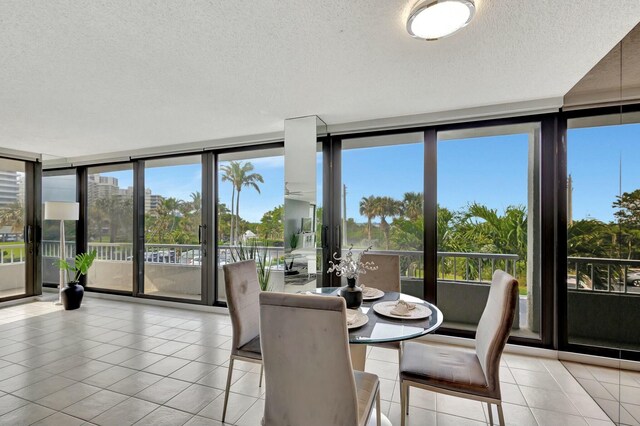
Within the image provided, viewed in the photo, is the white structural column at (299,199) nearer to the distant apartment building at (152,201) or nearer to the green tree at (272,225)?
the green tree at (272,225)

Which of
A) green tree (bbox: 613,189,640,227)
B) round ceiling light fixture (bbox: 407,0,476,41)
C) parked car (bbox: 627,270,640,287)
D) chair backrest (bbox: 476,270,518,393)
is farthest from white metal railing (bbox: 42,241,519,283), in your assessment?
round ceiling light fixture (bbox: 407,0,476,41)

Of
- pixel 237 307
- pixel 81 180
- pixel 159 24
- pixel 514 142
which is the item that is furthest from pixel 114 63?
pixel 81 180

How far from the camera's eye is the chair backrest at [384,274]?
9.54ft

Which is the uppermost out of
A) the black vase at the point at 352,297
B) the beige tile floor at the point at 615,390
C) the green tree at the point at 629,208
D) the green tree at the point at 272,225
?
the green tree at the point at 629,208

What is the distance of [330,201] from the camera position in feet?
12.7

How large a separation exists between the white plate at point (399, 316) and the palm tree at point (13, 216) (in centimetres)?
620

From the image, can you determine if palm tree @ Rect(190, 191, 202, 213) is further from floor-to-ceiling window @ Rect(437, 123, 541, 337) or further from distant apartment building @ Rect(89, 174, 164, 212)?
floor-to-ceiling window @ Rect(437, 123, 541, 337)

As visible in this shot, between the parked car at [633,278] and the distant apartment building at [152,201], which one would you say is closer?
the parked car at [633,278]

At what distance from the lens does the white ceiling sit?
1.70 meters

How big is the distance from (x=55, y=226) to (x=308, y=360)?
22.2 ft

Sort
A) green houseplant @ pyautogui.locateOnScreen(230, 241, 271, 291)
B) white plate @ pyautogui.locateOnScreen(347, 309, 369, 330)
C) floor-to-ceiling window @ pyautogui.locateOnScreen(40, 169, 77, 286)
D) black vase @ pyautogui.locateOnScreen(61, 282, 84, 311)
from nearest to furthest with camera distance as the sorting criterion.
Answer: white plate @ pyautogui.locateOnScreen(347, 309, 369, 330)
green houseplant @ pyautogui.locateOnScreen(230, 241, 271, 291)
black vase @ pyautogui.locateOnScreen(61, 282, 84, 311)
floor-to-ceiling window @ pyautogui.locateOnScreen(40, 169, 77, 286)

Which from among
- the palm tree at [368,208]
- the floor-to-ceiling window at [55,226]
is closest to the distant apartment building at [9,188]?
the floor-to-ceiling window at [55,226]

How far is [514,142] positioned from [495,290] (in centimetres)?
218

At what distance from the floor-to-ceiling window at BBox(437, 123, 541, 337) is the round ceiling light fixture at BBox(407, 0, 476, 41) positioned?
188cm
